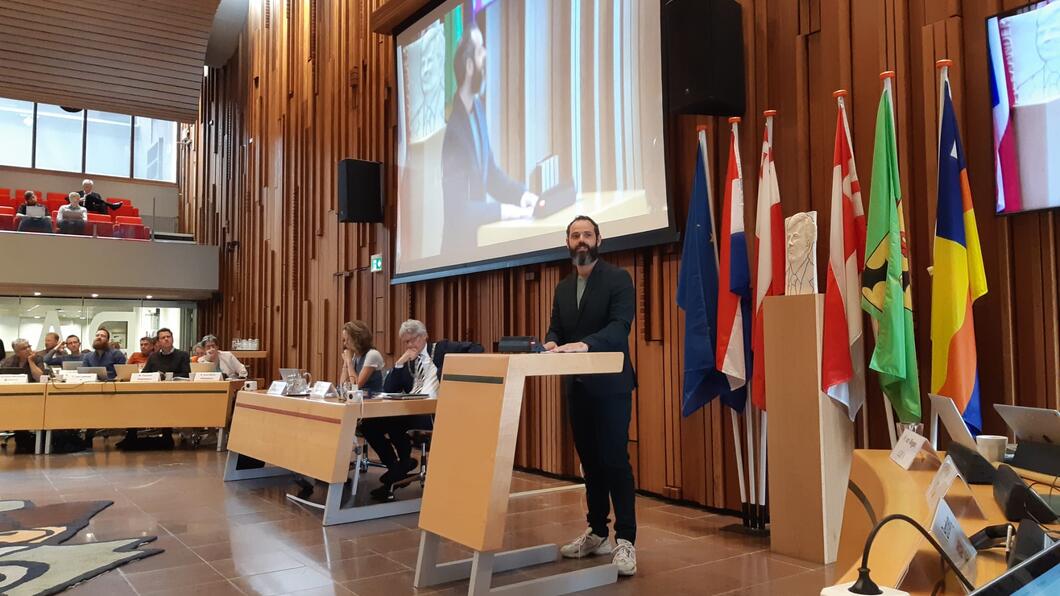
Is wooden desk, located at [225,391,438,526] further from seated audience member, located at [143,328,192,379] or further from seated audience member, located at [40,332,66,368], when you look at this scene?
seated audience member, located at [40,332,66,368]

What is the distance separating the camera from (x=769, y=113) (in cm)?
408

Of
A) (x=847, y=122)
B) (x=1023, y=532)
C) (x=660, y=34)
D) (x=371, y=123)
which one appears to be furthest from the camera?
(x=371, y=123)

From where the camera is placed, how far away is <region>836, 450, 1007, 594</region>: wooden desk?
3.65 feet

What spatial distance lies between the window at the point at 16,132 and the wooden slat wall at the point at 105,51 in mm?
4736

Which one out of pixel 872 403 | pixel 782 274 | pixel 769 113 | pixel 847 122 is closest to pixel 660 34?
pixel 769 113

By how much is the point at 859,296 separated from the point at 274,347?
8.98 meters

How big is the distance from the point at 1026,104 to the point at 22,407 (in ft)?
26.5

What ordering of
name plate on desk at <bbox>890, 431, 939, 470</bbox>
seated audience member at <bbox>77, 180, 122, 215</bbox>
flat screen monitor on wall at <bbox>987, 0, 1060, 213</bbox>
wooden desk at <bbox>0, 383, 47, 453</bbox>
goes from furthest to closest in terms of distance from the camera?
seated audience member at <bbox>77, 180, 122, 215</bbox> → wooden desk at <bbox>0, 383, 47, 453</bbox> → flat screen monitor on wall at <bbox>987, 0, 1060, 213</bbox> → name plate on desk at <bbox>890, 431, 939, 470</bbox>

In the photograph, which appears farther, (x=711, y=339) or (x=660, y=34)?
(x=660, y=34)

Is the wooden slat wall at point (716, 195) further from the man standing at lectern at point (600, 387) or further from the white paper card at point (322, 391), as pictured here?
the white paper card at point (322, 391)

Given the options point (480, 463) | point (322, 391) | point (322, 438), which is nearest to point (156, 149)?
point (322, 391)

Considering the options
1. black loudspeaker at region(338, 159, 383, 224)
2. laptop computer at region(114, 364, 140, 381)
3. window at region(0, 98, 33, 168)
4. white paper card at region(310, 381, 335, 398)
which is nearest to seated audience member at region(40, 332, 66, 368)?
laptop computer at region(114, 364, 140, 381)

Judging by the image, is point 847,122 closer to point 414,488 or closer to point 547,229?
point 547,229

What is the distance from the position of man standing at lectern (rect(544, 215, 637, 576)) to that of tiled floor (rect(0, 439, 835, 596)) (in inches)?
9.1
